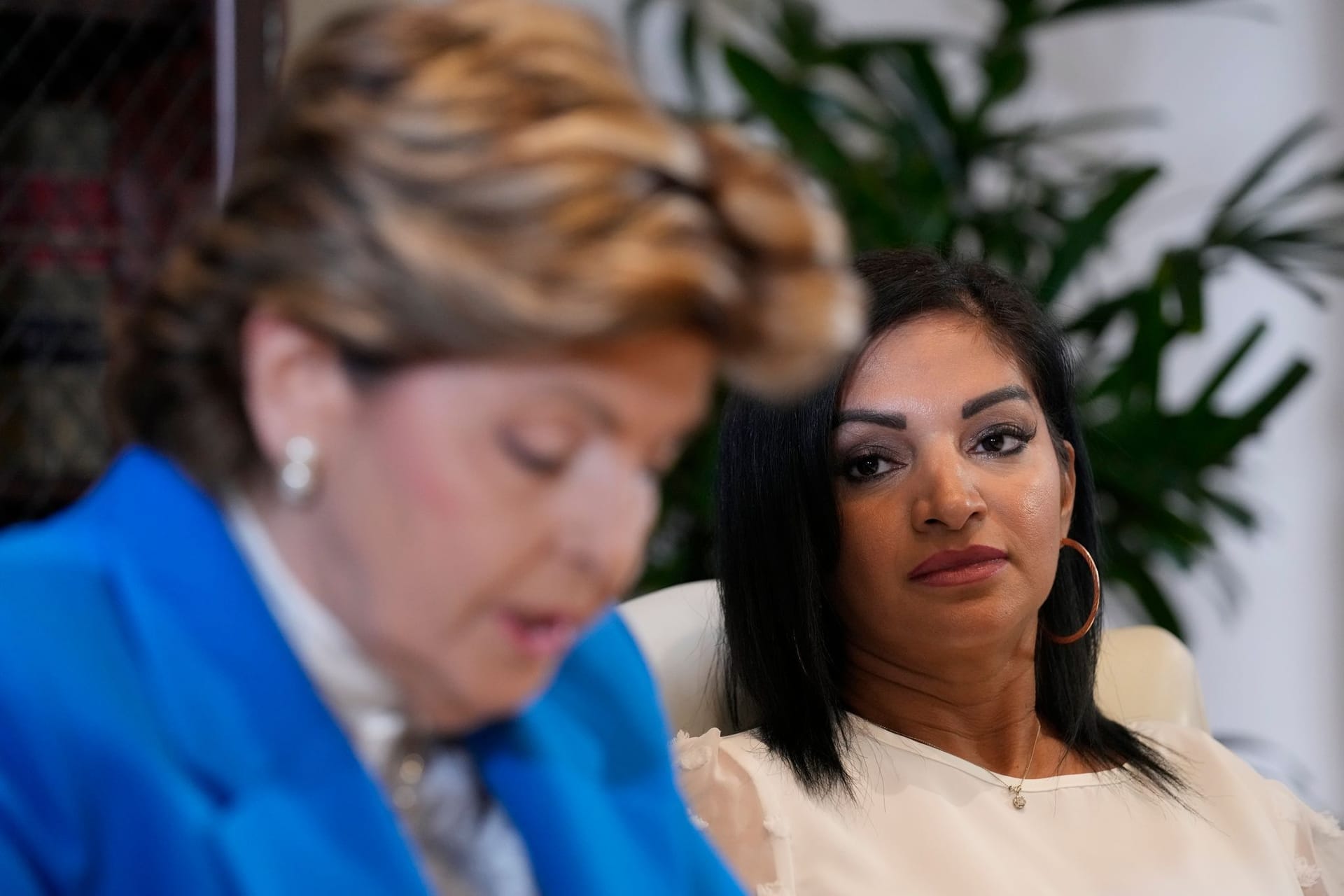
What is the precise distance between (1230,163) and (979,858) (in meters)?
2.34

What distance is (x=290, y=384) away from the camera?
658 mm

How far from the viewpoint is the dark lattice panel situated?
6.49 feet

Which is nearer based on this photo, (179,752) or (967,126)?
(179,752)

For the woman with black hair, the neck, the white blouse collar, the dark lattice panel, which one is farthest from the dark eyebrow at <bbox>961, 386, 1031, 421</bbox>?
the dark lattice panel

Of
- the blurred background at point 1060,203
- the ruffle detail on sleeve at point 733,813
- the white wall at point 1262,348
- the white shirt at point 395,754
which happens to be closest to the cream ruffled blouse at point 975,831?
the ruffle detail on sleeve at point 733,813

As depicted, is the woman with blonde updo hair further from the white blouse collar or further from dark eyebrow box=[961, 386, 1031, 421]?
dark eyebrow box=[961, 386, 1031, 421]

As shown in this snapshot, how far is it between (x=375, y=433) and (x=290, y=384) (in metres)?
0.05

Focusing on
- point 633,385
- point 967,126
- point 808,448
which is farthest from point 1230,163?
point 633,385

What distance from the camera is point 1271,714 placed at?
332cm

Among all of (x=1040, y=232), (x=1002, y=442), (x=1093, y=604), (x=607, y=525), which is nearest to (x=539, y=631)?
(x=607, y=525)

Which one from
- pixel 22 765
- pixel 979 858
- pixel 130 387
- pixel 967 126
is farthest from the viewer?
pixel 967 126

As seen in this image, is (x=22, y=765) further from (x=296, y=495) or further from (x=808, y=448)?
(x=808, y=448)

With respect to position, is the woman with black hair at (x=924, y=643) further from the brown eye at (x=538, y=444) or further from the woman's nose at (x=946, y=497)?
the brown eye at (x=538, y=444)

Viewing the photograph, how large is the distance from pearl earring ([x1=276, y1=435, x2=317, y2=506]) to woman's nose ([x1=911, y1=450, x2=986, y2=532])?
83cm
